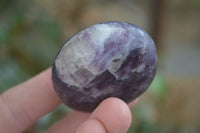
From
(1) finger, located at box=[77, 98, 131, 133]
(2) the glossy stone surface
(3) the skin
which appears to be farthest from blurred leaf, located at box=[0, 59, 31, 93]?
(1) finger, located at box=[77, 98, 131, 133]

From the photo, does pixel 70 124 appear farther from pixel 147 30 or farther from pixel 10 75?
pixel 147 30

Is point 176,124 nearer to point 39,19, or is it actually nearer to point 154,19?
point 154,19

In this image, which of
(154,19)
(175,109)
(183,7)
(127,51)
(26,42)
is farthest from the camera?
(183,7)

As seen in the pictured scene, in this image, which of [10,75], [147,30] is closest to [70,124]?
[10,75]

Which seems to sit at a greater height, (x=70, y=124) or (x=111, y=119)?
(x=111, y=119)

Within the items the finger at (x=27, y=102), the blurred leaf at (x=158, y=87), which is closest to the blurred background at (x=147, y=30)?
the blurred leaf at (x=158, y=87)

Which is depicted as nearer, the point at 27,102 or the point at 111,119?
the point at 111,119

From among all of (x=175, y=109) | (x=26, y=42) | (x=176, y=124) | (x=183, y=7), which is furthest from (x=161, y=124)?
(x=183, y=7)
